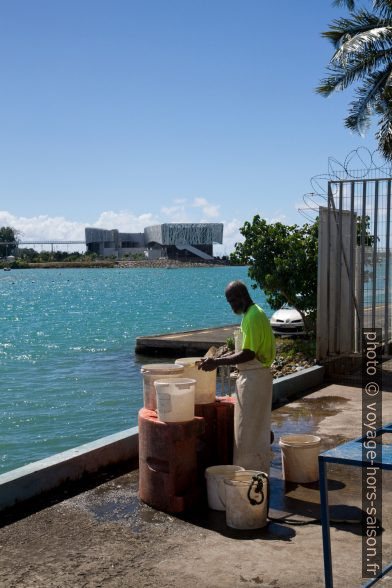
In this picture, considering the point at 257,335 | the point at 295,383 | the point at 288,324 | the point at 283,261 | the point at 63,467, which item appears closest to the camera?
the point at 257,335

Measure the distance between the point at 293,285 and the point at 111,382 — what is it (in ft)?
25.8

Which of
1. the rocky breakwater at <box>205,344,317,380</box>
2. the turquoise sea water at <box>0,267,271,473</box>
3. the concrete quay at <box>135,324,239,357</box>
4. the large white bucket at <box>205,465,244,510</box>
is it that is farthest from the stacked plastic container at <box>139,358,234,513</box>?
the concrete quay at <box>135,324,239,357</box>

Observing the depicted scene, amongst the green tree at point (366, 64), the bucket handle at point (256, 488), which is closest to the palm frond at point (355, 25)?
the green tree at point (366, 64)

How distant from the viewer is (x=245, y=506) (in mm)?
5793

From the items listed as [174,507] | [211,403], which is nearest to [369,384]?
[211,403]

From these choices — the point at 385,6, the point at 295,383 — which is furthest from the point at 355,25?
the point at 295,383

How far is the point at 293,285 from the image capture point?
17703 millimetres

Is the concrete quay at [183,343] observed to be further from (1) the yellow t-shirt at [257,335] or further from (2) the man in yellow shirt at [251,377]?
(1) the yellow t-shirt at [257,335]

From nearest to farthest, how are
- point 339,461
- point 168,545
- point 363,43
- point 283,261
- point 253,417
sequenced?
point 339,461 → point 168,545 → point 253,417 → point 283,261 → point 363,43

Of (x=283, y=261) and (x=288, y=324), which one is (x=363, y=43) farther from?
(x=288, y=324)

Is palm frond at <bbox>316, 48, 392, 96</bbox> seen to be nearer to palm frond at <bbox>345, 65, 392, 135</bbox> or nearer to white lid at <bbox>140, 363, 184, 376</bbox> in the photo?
palm frond at <bbox>345, 65, 392, 135</bbox>

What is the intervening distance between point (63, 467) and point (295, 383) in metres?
5.14

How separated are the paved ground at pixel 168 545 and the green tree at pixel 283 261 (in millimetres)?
10771

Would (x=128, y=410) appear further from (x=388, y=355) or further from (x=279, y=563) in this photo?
(x=279, y=563)
